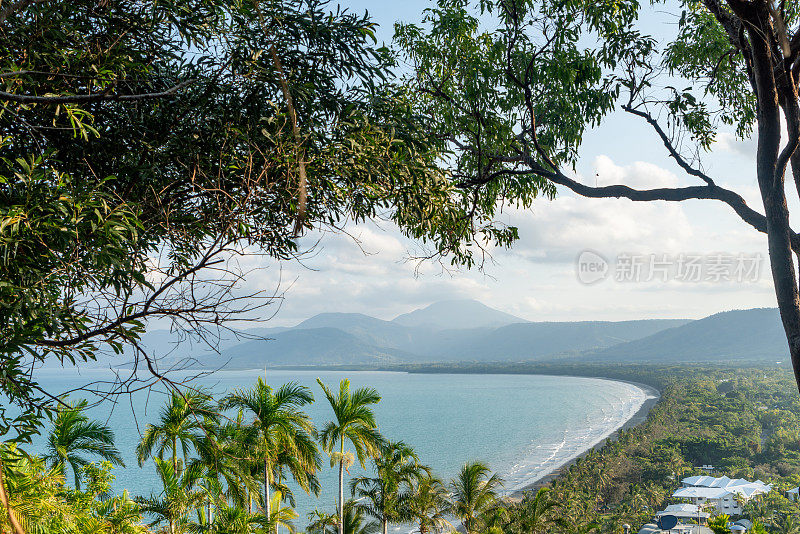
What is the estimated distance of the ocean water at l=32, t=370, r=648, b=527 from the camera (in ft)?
176

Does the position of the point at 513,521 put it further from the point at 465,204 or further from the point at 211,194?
the point at 211,194

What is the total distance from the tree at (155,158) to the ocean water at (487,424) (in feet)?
77.3

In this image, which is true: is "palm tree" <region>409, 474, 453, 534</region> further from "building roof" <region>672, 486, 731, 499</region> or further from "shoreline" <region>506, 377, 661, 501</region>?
"building roof" <region>672, 486, 731, 499</region>

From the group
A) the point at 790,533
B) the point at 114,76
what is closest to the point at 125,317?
the point at 114,76

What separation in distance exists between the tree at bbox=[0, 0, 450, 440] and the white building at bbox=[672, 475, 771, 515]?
39348 millimetres

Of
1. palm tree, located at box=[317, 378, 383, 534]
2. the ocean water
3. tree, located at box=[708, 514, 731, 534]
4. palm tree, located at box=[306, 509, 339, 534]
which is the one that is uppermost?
palm tree, located at box=[317, 378, 383, 534]

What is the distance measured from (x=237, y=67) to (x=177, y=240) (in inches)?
42.0

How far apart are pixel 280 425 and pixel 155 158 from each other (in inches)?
484

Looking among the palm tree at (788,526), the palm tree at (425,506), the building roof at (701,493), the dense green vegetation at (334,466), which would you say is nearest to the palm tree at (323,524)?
the dense green vegetation at (334,466)

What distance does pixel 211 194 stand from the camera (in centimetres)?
310

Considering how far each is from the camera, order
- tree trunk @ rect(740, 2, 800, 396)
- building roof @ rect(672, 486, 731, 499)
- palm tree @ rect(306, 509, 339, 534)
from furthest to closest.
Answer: building roof @ rect(672, 486, 731, 499)
palm tree @ rect(306, 509, 339, 534)
tree trunk @ rect(740, 2, 800, 396)

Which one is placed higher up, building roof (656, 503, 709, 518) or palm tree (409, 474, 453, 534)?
palm tree (409, 474, 453, 534)

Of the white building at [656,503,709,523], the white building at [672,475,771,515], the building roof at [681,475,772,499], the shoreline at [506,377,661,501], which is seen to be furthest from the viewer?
the shoreline at [506,377,661,501]

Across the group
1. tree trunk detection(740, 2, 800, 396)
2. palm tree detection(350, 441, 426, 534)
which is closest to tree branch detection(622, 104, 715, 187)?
tree trunk detection(740, 2, 800, 396)
